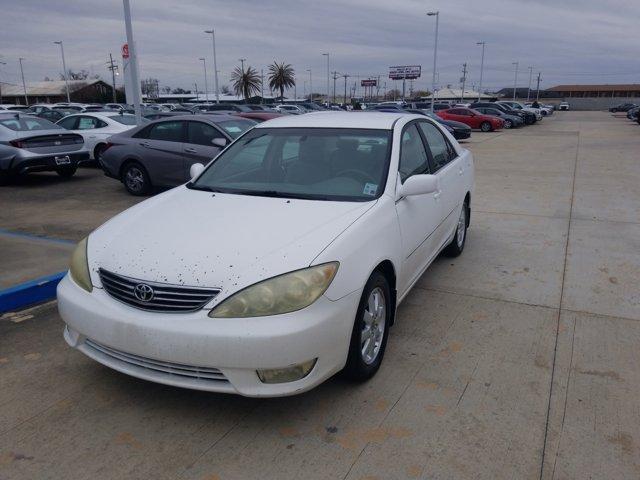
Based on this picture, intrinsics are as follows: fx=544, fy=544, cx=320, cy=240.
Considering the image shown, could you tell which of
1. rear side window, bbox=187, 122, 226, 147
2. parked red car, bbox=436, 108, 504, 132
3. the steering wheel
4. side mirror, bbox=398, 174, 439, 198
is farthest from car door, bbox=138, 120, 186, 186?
parked red car, bbox=436, 108, 504, 132

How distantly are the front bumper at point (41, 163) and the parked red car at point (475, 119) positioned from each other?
23.1 metres

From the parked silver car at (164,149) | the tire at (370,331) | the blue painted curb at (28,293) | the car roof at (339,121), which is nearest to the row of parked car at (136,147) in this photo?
the parked silver car at (164,149)

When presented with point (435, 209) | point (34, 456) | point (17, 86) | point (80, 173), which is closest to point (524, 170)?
point (435, 209)

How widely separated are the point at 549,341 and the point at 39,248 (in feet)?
17.1

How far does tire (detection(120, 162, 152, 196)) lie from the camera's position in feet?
31.6

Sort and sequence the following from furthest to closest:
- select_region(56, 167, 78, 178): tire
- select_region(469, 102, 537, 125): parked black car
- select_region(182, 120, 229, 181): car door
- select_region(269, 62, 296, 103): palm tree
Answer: select_region(269, 62, 296, 103): palm tree
select_region(469, 102, 537, 125): parked black car
select_region(56, 167, 78, 178): tire
select_region(182, 120, 229, 181): car door

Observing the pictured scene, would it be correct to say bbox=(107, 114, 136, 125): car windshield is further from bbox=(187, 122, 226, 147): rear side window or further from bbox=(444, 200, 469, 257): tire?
bbox=(444, 200, 469, 257): tire

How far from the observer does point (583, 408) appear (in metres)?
3.10

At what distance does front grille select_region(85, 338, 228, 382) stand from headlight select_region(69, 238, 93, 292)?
40cm

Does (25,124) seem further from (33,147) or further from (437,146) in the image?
(437,146)

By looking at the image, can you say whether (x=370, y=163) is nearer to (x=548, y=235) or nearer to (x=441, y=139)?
(x=441, y=139)

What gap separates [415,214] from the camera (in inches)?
157

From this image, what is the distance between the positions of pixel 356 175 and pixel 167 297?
172 centimetres

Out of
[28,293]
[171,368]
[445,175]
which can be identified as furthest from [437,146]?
[28,293]
